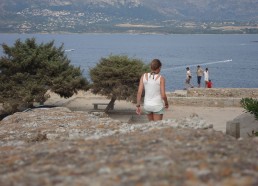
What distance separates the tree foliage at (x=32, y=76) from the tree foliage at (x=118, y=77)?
102 cm

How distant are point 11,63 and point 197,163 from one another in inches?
897

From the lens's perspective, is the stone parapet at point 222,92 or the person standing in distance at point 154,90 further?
the stone parapet at point 222,92

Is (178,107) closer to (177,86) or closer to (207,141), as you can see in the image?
(207,141)

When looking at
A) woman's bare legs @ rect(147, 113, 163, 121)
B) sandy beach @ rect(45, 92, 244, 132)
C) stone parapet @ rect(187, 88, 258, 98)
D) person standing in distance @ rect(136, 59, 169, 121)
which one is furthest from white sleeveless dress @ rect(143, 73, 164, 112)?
stone parapet @ rect(187, 88, 258, 98)

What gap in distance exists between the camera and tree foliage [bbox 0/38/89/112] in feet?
86.6

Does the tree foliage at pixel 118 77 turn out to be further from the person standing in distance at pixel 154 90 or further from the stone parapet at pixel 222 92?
the person standing in distance at pixel 154 90

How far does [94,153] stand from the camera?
24.1ft

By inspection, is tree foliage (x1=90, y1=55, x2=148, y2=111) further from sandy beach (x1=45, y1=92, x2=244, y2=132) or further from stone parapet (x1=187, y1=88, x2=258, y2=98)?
stone parapet (x1=187, y1=88, x2=258, y2=98)

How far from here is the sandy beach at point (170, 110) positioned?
84.0 ft

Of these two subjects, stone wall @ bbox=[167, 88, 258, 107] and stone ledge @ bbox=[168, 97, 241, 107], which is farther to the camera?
stone wall @ bbox=[167, 88, 258, 107]

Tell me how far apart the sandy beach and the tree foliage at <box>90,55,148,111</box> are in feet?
3.61

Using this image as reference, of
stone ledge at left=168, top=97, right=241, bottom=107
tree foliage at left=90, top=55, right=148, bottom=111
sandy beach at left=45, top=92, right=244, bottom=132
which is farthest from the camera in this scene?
stone ledge at left=168, top=97, right=241, bottom=107

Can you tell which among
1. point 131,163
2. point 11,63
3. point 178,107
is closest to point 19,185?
point 131,163

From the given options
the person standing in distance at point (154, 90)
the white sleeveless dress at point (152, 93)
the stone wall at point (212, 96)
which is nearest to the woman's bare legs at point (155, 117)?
the person standing in distance at point (154, 90)
